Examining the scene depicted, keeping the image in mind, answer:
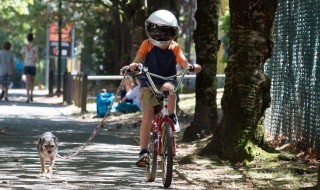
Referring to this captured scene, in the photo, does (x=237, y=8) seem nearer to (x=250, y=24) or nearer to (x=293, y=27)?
(x=250, y=24)

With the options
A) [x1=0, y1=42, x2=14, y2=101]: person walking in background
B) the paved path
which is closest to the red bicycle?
the paved path

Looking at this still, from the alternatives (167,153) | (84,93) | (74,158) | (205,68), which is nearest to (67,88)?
(84,93)

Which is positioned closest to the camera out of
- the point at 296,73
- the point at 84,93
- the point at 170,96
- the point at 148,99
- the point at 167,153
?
the point at 167,153

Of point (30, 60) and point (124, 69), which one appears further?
point (30, 60)

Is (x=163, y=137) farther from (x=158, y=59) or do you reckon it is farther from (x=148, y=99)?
(x=158, y=59)

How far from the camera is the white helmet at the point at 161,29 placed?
10727 millimetres

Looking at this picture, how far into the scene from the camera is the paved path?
→ 1091 centimetres

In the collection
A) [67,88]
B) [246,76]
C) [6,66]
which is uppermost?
[246,76]

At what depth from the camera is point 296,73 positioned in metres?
15.4

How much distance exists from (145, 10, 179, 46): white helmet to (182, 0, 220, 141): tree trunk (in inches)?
247

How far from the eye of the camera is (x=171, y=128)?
34.1ft

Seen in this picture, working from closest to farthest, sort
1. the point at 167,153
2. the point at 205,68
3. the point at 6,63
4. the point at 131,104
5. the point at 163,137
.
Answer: the point at 167,153 → the point at 163,137 → the point at 205,68 → the point at 131,104 → the point at 6,63

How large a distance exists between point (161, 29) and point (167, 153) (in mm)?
1400

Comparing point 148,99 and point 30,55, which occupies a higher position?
point 30,55
